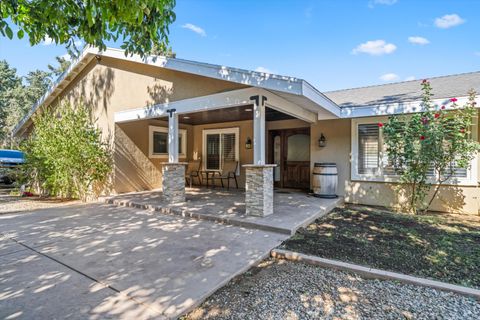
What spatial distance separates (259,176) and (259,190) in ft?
0.92

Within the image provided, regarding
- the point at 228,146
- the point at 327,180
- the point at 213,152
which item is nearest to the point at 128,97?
the point at 213,152

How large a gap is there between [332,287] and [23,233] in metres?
5.24

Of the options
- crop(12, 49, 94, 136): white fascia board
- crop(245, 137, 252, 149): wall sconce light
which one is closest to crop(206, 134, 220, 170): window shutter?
crop(245, 137, 252, 149): wall sconce light

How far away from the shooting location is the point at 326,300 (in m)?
2.46

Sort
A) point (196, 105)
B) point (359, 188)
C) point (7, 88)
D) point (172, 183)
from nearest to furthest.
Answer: point (196, 105), point (172, 183), point (359, 188), point (7, 88)

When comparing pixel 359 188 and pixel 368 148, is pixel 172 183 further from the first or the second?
pixel 368 148

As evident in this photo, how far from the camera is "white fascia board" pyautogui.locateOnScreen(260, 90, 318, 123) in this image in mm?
5289

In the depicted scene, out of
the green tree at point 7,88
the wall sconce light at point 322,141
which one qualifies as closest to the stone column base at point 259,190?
the wall sconce light at point 322,141

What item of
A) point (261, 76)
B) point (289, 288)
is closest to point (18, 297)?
point (289, 288)

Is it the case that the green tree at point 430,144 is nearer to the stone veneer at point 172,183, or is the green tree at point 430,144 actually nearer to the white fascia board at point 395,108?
the white fascia board at point 395,108

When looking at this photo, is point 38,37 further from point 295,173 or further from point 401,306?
point 295,173

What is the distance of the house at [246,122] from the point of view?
5.28 m

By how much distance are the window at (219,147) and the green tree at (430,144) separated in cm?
507

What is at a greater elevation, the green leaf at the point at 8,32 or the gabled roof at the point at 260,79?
the gabled roof at the point at 260,79
